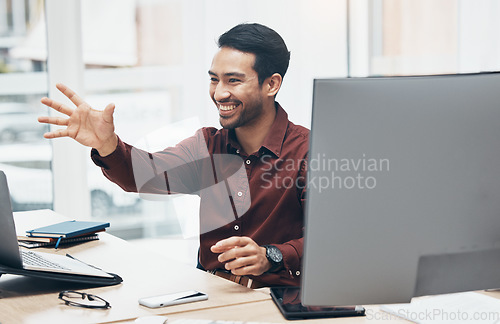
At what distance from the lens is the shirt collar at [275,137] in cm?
168

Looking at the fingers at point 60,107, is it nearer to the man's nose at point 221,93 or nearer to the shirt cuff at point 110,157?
the shirt cuff at point 110,157

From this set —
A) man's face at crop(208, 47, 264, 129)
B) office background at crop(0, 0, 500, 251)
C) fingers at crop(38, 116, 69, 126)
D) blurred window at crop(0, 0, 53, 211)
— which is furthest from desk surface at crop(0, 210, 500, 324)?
blurred window at crop(0, 0, 53, 211)

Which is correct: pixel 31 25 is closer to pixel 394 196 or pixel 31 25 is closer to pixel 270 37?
pixel 270 37

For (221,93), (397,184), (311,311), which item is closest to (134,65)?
(221,93)

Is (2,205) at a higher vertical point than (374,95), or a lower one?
lower

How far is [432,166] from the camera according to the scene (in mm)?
768

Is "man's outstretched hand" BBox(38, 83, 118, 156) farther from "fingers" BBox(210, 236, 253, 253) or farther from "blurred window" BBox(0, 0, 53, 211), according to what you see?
"blurred window" BBox(0, 0, 53, 211)

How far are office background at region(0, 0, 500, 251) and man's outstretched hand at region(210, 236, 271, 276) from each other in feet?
5.72

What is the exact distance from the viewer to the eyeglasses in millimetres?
1101

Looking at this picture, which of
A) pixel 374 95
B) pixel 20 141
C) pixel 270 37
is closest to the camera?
pixel 374 95

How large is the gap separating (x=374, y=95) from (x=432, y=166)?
0.13 metres

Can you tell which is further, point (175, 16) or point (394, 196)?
point (175, 16)

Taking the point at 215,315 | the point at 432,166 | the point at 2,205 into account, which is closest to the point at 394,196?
the point at 432,166

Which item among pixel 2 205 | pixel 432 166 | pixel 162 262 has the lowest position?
pixel 162 262
